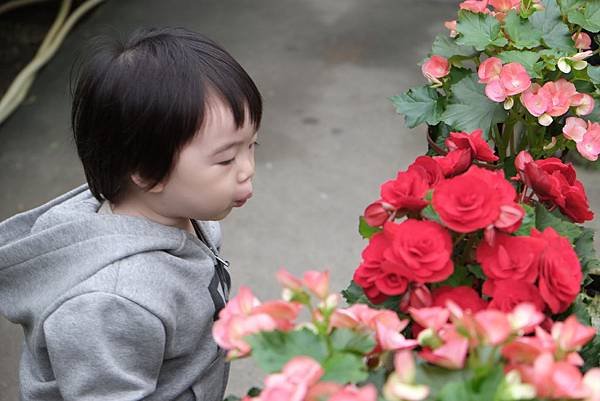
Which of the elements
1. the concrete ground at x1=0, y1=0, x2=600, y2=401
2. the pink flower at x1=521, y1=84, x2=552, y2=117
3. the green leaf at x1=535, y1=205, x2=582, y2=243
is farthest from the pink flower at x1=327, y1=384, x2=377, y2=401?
the concrete ground at x1=0, y1=0, x2=600, y2=401

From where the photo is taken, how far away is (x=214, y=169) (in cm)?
128

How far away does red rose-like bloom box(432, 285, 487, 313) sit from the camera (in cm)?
98

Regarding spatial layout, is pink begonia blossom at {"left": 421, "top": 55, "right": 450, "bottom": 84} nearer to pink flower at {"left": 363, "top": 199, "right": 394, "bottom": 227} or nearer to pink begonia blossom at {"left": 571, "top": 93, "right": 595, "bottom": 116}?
pink begonia blossom at {"left": 571, "top": 93, "right": 595, "bottom": 116}

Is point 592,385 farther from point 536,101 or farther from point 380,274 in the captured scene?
point 536,101

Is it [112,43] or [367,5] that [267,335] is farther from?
[367,5]

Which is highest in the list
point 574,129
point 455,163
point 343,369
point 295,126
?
point 343,369

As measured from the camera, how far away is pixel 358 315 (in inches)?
33.7

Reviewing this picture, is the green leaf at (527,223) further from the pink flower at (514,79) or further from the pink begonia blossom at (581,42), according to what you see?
the pink begonia blossom at (581,42)

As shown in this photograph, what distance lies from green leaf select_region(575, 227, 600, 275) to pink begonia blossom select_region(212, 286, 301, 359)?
1.70ft

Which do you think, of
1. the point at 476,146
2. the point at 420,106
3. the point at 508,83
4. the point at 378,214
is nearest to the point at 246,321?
the point at 378,214

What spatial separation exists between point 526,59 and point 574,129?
6.1 inches

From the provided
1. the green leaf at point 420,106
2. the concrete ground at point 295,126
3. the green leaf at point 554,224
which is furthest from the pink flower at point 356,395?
the concrete ground at point 295,126

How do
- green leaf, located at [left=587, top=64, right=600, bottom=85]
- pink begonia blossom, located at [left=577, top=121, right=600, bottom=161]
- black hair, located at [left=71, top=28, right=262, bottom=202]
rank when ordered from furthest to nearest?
green leaf, located at [left=587, top=64, right=600, bottom=85]
pink begonia blossom, located at [left=577, top=121, right=600, bottom=161]
black hair, located at [left=71, top=28, right=262, bottom=202]

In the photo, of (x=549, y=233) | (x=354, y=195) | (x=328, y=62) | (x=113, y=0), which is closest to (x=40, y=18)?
(x=113, y=0)
